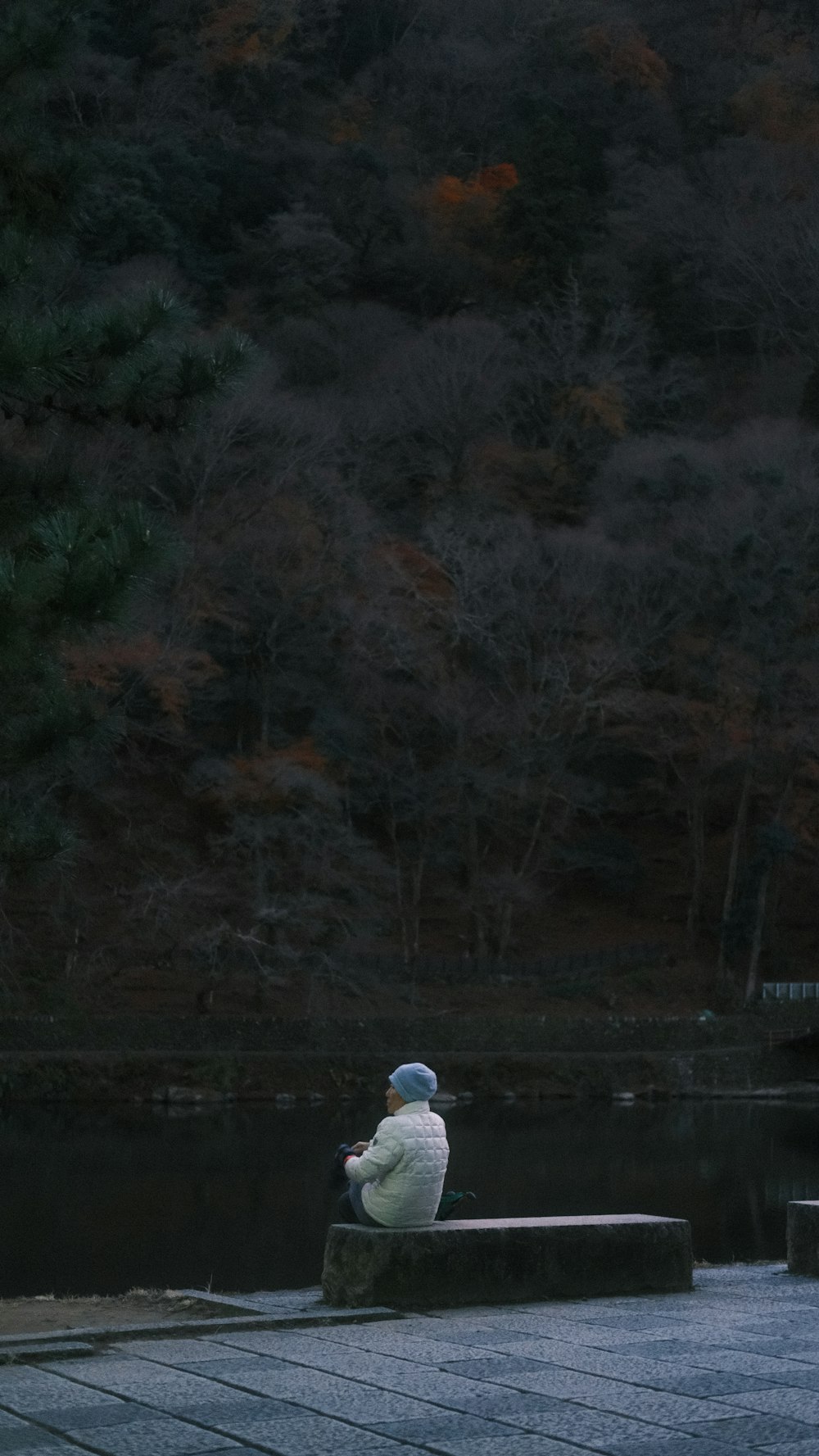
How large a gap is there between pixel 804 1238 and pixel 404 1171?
6.51 feet

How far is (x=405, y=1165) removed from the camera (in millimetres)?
6320

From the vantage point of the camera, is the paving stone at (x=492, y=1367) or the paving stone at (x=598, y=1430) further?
the paving stone at (x=492, y=1367)

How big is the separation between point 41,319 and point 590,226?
36.8 meters

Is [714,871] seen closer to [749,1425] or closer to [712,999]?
[712,999]

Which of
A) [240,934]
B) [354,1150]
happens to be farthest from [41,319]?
[240,934]

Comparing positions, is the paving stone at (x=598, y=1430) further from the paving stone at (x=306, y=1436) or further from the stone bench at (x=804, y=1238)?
the stone bench at (x=804, y=1238)

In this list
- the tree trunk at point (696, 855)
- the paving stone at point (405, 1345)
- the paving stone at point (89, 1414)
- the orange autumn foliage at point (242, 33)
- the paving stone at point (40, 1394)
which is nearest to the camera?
the paving stone at point (89, 1414)

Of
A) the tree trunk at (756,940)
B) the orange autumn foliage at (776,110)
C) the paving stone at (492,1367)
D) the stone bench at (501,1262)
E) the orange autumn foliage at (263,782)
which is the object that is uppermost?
the orange autumn foliage at (776,110)

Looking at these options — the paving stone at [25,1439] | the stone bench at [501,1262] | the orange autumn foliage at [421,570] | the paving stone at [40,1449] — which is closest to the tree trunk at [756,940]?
the orange autumn foliage at [421,570]

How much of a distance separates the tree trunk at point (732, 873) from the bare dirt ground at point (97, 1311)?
23176 millimetres

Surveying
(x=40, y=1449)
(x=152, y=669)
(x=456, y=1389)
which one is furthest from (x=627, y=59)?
(x=40, y=1449)

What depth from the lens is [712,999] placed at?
104 feet

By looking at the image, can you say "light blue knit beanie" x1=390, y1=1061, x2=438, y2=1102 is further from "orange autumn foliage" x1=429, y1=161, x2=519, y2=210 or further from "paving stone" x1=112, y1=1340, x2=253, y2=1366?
"orange autumn foliage" x1=429, y1=161, x2=519, y2=210

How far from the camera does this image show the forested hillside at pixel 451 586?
2723 centimetres
